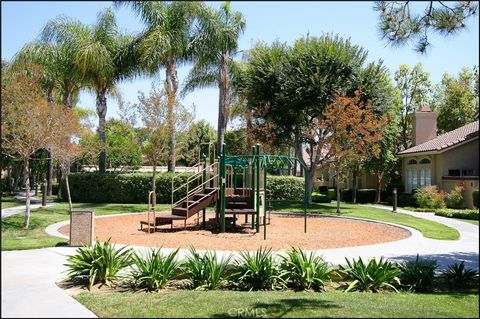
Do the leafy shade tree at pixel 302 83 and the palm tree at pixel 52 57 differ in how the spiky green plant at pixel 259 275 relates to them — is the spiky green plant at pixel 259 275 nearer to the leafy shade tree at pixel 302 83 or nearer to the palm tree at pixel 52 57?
the leafy shade tree at pixel 302 83

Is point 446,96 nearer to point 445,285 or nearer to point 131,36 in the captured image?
point 445,285

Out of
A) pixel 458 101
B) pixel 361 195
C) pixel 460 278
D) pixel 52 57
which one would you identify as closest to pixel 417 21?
pixel 460 278

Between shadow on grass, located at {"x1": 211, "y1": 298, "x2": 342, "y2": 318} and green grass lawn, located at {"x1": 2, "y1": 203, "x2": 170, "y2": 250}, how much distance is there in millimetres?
7331

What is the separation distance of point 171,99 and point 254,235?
12824mm

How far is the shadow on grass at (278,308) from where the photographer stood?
A: 20.2 feet

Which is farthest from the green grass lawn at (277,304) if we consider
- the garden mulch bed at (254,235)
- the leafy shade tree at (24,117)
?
the leafy shade tree at (24,117)

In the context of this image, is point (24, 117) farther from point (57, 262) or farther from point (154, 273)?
point (154, 273)

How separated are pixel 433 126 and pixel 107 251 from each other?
17.8m

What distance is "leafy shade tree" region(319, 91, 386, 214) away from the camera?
24.0 meters

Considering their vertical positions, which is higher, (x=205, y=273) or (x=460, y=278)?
(x=205, y=273)

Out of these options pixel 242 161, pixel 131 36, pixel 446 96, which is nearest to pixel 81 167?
pixel 131 36

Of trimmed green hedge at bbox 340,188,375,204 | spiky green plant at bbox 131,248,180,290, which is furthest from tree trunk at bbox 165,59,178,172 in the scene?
spiky green plant at bbox 131,248,180,290

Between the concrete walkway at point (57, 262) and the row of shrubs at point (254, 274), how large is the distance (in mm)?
764

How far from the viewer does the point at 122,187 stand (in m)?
27.7
